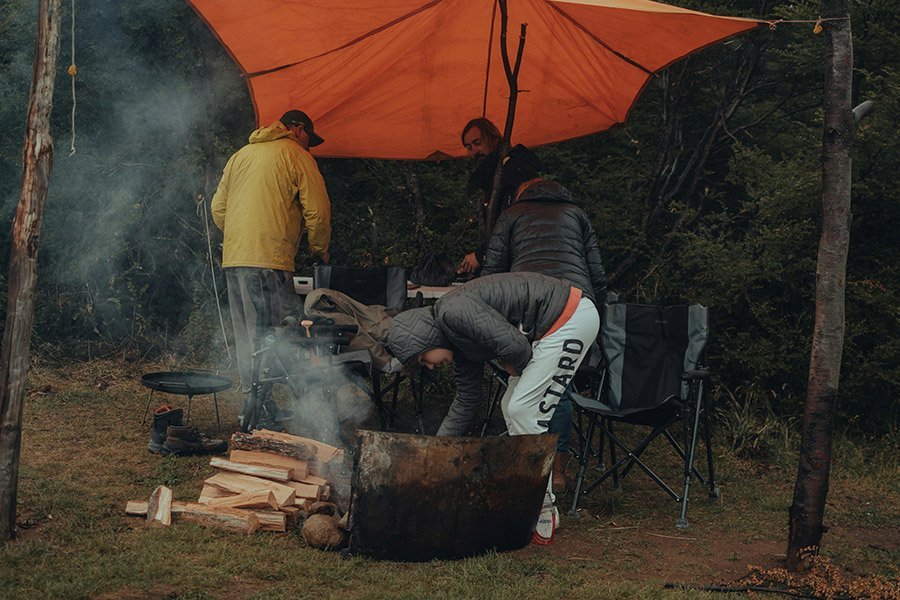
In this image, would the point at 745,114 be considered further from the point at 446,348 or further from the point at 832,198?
the point at 446,348

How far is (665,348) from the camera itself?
17.0 feet

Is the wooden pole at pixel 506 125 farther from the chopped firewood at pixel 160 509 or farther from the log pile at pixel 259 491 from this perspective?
the chopped firewood at pixel 160 509

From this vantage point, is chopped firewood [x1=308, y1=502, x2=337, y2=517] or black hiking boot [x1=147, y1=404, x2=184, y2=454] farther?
black hiking boot [x1=147, y1=404, x2=184, y2=454]

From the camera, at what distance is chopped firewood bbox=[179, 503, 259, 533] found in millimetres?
3871

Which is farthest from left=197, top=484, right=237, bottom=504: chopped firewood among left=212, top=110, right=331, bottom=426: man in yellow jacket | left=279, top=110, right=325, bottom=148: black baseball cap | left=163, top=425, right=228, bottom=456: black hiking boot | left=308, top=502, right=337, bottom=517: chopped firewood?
left=279, top=110, right=325, bottom=148: black baseball cap

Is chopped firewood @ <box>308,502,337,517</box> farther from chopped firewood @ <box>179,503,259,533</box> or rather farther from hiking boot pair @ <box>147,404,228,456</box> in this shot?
hiking boot pair @ <box>147,404,228,456</box>

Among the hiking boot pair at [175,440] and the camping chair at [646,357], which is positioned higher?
the camping chair at [646,357]

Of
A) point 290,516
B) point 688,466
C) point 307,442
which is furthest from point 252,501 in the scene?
point 688,466

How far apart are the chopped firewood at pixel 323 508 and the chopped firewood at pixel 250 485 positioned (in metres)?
0.09

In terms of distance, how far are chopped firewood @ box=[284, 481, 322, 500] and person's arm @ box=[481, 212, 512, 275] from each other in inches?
52.1

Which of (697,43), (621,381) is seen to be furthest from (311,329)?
Result: (697,43)

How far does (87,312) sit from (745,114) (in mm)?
5551

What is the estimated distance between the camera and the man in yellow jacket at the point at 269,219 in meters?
5.34

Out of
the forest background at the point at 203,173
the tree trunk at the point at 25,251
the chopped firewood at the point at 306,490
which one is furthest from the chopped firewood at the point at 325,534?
the forest background at the point at 203,173
